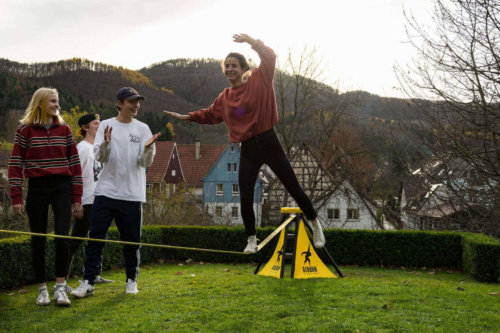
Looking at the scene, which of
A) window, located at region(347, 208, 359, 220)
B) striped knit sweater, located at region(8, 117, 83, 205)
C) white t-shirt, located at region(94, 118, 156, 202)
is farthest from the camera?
window, located at region(347, 208, 359, 220)

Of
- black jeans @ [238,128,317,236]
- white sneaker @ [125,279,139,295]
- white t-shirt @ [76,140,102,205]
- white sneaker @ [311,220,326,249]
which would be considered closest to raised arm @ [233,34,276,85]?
black jeans @ [238,128,317,236]

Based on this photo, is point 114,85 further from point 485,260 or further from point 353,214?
point 485,260

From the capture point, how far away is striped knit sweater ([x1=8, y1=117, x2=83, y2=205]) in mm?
4680

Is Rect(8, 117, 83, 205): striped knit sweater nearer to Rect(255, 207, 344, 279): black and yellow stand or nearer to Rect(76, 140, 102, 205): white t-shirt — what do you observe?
Rect(76, 140, 102, 205): white t-shirt

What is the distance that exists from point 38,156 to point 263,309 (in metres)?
3.10

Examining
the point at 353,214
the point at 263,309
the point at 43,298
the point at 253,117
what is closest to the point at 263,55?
the point at 253,117

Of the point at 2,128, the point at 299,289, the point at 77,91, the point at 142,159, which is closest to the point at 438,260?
the point at 299,289

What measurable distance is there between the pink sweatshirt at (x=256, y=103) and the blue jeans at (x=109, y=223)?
181 cm

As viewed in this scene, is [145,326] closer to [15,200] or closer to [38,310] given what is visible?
[38,310]

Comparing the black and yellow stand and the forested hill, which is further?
the forested hill

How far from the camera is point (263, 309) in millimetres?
5242

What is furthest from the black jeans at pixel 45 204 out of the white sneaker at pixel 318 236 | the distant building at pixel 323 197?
the distant building at pixel 323 197

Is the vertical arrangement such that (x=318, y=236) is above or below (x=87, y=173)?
below

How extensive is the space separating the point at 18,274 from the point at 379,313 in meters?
5.85
